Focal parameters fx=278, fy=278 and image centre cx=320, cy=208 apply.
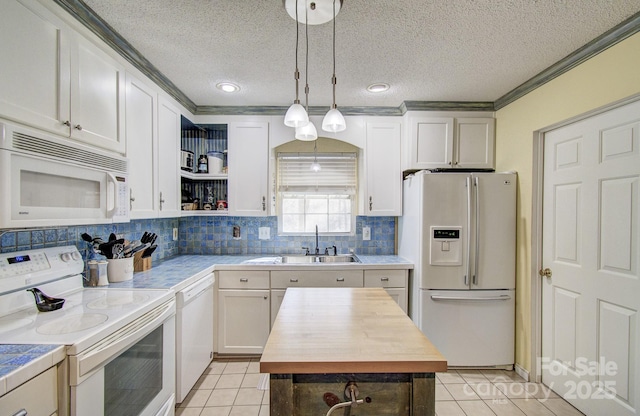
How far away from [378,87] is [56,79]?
83.7 inches

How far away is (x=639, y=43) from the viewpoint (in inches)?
60.3

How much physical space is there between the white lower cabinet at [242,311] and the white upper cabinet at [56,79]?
56.5 inches

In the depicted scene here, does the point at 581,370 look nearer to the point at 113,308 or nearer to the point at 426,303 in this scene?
the point at 426,303

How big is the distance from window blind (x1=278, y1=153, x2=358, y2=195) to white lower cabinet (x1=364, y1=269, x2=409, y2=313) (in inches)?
39.0

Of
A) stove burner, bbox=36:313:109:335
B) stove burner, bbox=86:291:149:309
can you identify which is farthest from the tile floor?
stove burner, bbox=36:313:109:335

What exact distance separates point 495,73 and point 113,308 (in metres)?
2.97

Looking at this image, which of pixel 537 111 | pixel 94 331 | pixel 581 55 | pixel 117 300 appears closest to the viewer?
pixel 94 331

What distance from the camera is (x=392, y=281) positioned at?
2.59 meters

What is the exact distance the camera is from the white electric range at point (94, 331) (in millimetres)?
1065

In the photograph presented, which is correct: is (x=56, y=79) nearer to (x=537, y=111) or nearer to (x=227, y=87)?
(x=227, y=87)

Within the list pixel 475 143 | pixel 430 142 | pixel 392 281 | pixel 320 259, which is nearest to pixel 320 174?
pixel 320 259

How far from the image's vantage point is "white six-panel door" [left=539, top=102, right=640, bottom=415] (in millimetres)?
1640

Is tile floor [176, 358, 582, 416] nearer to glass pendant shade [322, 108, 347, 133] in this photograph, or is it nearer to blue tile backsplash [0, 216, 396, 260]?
blue tile backsplash [0, 216, 396, 260]

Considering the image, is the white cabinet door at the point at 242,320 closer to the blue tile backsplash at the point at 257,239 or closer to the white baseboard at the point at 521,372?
the blue tile backsplash at the point at 257,239
